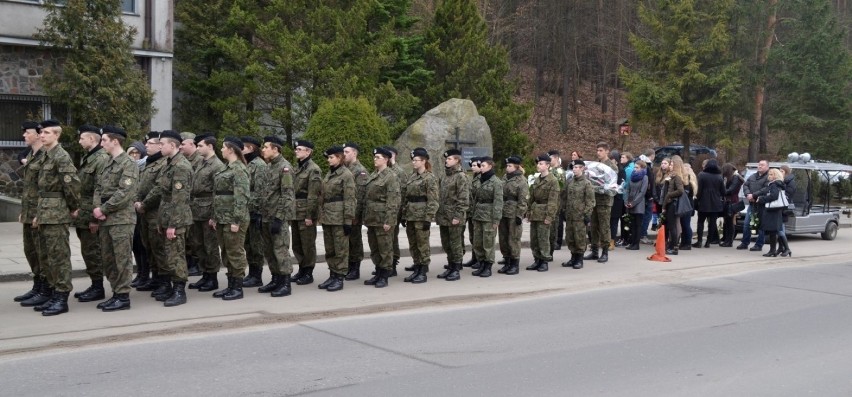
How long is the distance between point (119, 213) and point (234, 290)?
1.70 meters

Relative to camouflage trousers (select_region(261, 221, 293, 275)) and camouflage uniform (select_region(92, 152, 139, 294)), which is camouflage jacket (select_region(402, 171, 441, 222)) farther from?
camouflage uniform (select_region(92, 152, 139, 294))

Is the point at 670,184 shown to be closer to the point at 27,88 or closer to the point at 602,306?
the point at 602,306

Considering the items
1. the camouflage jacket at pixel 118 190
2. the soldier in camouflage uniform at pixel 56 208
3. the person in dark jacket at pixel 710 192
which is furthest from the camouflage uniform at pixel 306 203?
the person in dark jacket at pixel 710 192

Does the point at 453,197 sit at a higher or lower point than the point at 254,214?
higher

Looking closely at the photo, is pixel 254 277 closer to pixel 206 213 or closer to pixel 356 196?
pixel 206 213

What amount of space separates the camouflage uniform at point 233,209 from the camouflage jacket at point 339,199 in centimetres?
114

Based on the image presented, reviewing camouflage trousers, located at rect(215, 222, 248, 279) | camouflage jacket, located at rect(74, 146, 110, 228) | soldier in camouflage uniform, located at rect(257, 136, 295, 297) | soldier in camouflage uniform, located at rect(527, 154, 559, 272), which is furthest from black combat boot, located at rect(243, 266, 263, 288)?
soldier in camouflage uniform, located at rect(527, 154, 559, 272)

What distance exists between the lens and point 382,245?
11.0m

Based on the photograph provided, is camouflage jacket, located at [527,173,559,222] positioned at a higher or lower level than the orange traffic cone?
higher

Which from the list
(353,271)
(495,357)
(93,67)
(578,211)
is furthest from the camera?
(93,67)

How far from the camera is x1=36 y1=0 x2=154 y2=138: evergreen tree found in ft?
57.2

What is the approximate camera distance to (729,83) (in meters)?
34.7

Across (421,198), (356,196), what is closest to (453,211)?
(421,198)

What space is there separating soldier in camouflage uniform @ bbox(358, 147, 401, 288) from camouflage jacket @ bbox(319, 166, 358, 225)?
423mm
